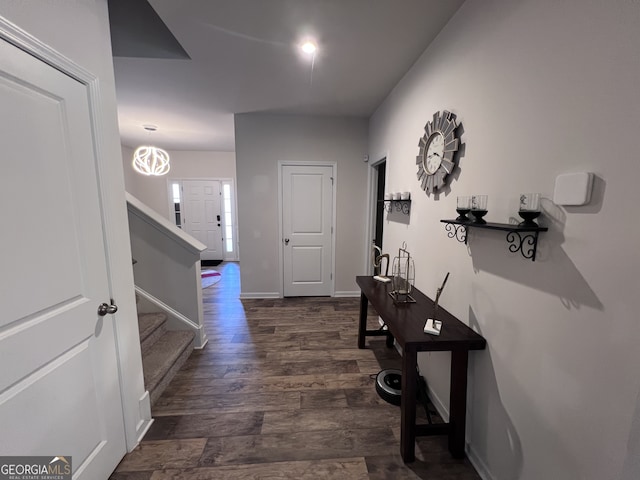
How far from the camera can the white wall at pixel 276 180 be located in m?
3.58

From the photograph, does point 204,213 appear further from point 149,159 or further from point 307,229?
point 307,229

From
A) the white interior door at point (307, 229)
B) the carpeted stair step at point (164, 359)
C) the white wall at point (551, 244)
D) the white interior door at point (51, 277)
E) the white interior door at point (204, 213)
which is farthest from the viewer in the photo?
the white interior door at point (204, 213)

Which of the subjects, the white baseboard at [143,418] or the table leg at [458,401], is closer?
the table leg at [458,401]

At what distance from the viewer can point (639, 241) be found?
72cm

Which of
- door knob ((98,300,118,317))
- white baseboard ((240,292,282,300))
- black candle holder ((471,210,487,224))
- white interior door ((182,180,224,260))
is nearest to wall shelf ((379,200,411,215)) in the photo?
black candle holder ((471,210,487,224))

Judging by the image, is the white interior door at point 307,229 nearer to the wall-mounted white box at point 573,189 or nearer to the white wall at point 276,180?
the white wall at point 276,180

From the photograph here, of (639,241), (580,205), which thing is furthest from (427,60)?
(639,241)

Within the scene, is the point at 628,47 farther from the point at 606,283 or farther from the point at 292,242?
the point at 292,242

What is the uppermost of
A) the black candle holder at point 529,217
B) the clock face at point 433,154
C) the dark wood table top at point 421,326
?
the clock face at point 433,154

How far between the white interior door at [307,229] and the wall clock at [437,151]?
187cm

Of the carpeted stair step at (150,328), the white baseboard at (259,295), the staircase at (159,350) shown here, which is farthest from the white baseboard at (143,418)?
the white baseboard at (259,295)

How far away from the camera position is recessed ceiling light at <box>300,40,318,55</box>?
193 centimetres

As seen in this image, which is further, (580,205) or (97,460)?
(97,460)

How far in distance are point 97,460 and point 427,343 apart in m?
1.77
